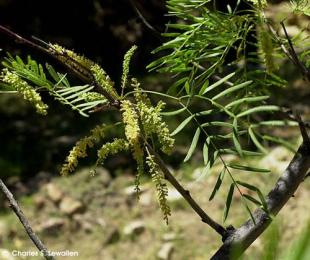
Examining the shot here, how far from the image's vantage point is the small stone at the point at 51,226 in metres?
3.52

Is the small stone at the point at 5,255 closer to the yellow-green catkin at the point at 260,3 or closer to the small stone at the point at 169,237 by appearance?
the small stone at the point at 169,237

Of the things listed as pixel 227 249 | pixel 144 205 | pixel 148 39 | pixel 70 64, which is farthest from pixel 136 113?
pixel 148 39

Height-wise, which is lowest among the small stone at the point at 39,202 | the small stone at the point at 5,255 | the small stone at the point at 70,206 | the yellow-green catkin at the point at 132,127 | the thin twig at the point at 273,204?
the small stone at the point at 70,206

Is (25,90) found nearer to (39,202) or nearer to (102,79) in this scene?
(102,79)

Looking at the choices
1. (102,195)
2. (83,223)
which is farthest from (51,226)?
(102,195)

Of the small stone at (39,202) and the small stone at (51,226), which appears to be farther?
the small stone at (39,202)

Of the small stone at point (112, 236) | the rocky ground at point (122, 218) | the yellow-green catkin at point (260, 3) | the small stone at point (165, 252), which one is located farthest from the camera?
the small stone at point (112, 236)

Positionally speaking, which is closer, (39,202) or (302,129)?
(302,129)

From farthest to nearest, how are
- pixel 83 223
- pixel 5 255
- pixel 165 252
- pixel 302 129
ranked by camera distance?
pixel 83 223 → pixel 165 252 → pixel 5 255 → pixel 302 129

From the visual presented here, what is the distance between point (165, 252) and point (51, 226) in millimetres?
795

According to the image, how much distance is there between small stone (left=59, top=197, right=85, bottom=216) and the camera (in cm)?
366

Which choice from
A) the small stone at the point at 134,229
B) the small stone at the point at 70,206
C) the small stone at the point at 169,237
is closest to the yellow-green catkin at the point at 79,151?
the small stone at the point at 169,237

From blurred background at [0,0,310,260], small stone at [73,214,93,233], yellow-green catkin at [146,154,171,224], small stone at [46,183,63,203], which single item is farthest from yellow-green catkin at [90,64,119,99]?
small stone at [46,183,63,203]

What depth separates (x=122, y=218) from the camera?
368 cm
